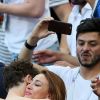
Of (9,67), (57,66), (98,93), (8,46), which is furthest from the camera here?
(8,46)

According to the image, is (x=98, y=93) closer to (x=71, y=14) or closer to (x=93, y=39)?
(x=93, y=39)

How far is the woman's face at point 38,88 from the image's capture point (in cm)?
395

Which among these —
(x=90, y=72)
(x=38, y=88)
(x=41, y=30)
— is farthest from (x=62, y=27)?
(x=38, y=88)

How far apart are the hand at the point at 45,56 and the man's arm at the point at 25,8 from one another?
357mm

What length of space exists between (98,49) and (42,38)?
0.66 m

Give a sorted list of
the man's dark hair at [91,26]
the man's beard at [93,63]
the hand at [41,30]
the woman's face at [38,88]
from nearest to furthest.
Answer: the woman's face at [38,88] → the man's beard at [93,63] → the man's dark hair at [91,26] → the hand at [41,30]

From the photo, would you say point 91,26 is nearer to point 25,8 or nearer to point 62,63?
point 62,63

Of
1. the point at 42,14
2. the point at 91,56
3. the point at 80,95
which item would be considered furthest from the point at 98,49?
the point at 42,14

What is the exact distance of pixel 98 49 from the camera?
175 inches

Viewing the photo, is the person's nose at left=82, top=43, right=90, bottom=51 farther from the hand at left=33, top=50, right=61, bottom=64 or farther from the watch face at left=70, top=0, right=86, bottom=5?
the watch face at left=70, top=0, right=86, bottom=5

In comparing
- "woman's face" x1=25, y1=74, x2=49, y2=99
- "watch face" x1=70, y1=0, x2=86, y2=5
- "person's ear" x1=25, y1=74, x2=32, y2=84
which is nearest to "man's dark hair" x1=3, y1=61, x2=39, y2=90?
"person's ear" x1=25, y1=74, x2=32, y2=84

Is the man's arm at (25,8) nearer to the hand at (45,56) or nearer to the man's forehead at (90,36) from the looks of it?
the hand at (45,56)

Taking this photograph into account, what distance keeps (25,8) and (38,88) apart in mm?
1096

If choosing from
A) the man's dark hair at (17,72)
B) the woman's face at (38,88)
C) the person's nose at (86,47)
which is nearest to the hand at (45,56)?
the man's dark hair at (17,72)
